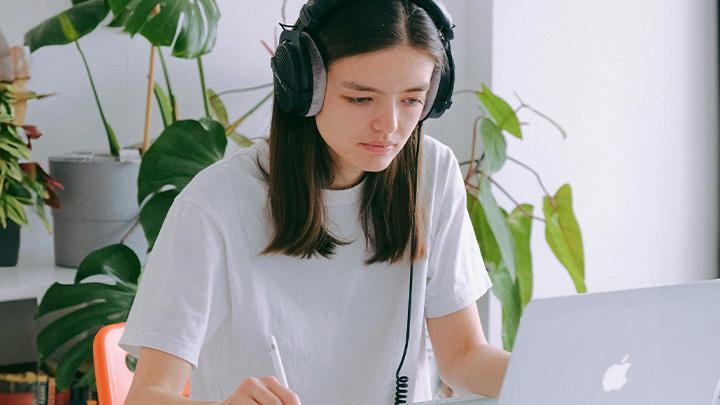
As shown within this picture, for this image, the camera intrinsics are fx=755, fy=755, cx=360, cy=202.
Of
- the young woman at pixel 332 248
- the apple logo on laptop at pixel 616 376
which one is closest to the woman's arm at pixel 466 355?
the young woman at pixel 332 248

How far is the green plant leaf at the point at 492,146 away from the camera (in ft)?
6.33

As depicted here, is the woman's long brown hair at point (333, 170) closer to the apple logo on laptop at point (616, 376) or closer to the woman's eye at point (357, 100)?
the woman's eye at point (357, 100)

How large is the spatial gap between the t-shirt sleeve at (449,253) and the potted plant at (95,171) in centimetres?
75

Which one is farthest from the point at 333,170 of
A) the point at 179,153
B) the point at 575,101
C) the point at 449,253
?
the point at 575,101

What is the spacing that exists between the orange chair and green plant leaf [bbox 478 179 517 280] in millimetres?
982

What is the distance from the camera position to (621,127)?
109 inches

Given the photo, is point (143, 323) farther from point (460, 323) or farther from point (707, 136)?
point (707, 136)

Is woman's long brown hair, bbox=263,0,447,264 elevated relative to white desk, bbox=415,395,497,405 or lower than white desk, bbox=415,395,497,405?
elevated

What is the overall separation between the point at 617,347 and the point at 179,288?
0.53 m

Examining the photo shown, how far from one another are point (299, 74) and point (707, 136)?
254 cm

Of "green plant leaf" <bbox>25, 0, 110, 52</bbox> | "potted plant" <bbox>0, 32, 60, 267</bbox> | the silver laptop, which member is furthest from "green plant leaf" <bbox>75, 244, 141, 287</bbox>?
the silver laptop

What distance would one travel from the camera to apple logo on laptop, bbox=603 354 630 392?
0.69 metres

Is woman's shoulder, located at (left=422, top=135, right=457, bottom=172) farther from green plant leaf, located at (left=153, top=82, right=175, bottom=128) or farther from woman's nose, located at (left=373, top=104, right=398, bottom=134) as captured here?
green plant leaf, located at (left=153, top=82, right=175, bottom=128)

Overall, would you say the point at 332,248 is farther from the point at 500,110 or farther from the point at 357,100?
the point at 500,110
